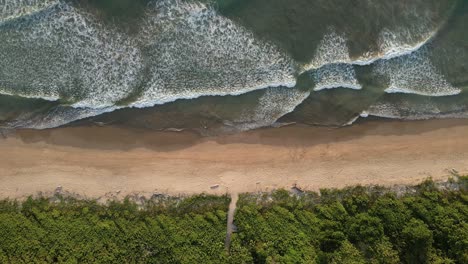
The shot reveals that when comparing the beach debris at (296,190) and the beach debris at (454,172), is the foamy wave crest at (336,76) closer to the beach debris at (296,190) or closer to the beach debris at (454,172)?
the beach debris at (296,190)

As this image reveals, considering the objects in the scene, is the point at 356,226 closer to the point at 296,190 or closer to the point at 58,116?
the point at 296,190

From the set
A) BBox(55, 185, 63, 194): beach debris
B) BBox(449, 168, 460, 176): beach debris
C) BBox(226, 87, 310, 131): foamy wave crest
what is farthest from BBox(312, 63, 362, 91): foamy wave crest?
BBox(55, 185, 63, 194): beach debris

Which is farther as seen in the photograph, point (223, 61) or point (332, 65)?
point (332, 65)

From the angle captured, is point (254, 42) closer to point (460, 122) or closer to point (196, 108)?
point (196, 108)

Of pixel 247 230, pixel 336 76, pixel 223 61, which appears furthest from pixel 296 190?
pixel 223 61

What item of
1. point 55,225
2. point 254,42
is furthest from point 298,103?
point 55,225
